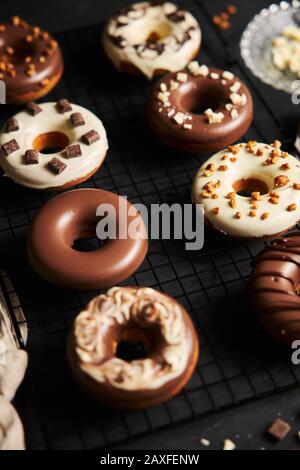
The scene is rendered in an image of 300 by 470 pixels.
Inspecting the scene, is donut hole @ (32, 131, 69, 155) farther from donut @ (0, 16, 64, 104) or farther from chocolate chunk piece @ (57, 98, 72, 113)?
donut @ (0, 16, 64, 104)

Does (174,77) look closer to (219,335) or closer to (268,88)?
(268,88)

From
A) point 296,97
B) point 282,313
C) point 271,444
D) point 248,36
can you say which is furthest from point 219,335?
point 248,36

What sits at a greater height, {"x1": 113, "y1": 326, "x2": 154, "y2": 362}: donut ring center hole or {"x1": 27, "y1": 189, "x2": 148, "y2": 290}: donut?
{"x1": 27, "y1": 189, "x2": 148, "y2": 290}: donut

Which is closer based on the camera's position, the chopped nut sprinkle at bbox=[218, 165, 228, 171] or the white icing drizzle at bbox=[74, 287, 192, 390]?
the white icing drizzle at bbox=[74, 287, 192, 390]

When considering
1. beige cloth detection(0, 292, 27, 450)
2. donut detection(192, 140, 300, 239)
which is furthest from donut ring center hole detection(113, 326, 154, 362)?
donut detection(192, 140, 300, 239)

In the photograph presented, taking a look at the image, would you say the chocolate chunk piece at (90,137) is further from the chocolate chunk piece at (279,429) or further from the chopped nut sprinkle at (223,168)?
the chocolate chunk piece at (279,429)

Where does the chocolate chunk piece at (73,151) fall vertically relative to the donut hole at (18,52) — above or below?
below
